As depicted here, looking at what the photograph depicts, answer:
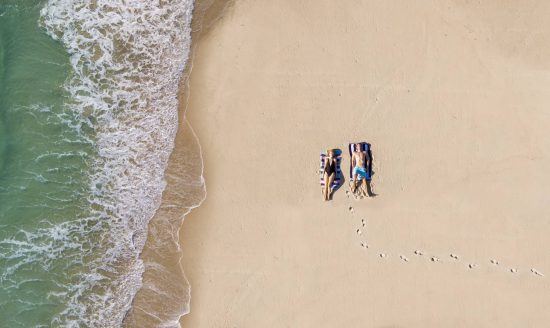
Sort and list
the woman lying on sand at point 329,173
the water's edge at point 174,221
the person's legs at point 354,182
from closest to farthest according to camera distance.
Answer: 1. the woman lying on sand at point 329,173
2. the person's legs at point 354,182
3. the water's edge at point 174,221

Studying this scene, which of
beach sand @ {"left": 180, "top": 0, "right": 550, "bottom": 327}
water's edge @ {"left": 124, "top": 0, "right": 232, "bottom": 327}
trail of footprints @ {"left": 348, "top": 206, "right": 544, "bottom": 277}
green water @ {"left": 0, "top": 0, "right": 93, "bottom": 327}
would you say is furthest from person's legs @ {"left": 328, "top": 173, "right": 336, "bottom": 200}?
green water @ {"left": 0, "top": 0, "right": 93, "bottom": 327}

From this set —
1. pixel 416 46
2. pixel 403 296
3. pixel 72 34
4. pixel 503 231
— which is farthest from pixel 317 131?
pixel 72 34

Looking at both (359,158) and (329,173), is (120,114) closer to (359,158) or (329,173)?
(329,173)

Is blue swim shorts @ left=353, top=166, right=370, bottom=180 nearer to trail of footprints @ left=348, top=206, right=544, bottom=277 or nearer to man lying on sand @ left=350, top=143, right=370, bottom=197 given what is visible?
man lying on sand @ left=350, top=143, right=370, bottom=197

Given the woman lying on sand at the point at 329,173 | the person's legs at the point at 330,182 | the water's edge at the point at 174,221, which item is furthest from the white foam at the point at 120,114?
the person's legs at the point at 330,182

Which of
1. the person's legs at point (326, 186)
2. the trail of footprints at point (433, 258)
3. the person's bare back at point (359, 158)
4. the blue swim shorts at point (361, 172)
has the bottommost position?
the trail of footprints at point (433, 258)

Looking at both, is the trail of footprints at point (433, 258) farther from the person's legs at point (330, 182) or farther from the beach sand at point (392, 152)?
the person's legs at point (330, 182)
